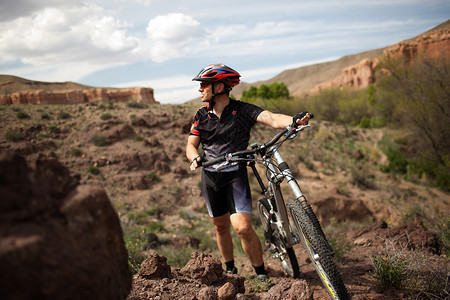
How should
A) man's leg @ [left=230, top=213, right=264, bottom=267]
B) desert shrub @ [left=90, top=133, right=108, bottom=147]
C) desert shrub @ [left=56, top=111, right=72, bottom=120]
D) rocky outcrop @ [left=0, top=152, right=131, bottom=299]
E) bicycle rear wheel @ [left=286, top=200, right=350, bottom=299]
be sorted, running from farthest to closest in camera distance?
desert shrub @ [left=56, top=111, right=72, bottom=120] → desert shrub @ [left=90, top=133, right=108, bottom=147] → man's leg @ [left=230, top=213, right=264, bottom=267] → bicycle rear wheel @ [left=286, top=200, right=350, bottom=299] → rocky outcrop @ [left=0, top=152, right=131, bottom=299]

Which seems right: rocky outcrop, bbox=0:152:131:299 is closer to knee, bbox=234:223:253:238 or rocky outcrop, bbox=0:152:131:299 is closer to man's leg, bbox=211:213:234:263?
knee, bbox=234:223:253:238

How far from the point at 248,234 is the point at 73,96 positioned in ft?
101

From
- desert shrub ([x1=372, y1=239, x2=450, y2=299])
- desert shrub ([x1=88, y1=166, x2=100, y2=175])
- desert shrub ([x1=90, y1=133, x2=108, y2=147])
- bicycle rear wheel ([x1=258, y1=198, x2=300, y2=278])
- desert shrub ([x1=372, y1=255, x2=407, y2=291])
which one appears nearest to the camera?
desert shrub ([x1=372, y1=239, x2=450, y2=299])

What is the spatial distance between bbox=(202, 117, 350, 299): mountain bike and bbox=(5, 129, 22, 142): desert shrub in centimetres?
1649

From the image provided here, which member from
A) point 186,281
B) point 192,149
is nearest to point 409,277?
point 186,281

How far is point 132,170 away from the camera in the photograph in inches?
667

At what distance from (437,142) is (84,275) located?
850 inches

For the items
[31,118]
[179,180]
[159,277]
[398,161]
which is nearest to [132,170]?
[179,180]

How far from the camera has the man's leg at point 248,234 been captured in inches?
132

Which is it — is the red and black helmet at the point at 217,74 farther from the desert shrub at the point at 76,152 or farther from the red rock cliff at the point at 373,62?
the red rock cliff at the point at 373,62

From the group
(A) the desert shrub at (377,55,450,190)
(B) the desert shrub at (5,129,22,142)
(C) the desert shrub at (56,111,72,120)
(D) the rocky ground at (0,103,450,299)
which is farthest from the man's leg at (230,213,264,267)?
(C) the desert shrub at (56,111,72,120)

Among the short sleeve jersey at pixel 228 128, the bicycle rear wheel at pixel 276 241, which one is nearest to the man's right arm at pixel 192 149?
the short sleeve jersey at pixel 228 128

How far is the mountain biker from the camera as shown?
11.1ft

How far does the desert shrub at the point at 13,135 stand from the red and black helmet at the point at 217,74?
1605cm
